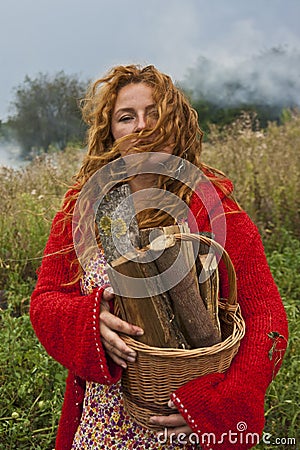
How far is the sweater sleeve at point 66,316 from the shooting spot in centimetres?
135

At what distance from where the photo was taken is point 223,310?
1427mm

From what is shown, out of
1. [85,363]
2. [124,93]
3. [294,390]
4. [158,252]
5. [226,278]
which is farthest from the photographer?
[294,390]

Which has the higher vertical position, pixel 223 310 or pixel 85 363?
pixel 223 310

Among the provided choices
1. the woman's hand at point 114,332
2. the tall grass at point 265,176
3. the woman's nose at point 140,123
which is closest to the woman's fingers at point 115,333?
the woman's hand at point 114,332

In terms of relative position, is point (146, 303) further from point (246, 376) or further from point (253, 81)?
point (253, 81)

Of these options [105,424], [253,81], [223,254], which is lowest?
[105,424]

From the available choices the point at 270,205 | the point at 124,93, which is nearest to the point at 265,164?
the point at 270,205

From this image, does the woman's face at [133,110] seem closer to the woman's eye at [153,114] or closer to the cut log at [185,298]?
the woman's eye at [153,114]

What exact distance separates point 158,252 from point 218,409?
1.27 feet

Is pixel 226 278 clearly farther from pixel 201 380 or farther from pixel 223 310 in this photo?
pixel 201 380

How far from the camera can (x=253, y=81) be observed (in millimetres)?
19000

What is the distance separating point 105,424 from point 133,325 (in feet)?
1.30

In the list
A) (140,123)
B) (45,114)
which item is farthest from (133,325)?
(45,114)

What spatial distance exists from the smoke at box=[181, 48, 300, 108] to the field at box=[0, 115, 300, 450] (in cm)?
997
